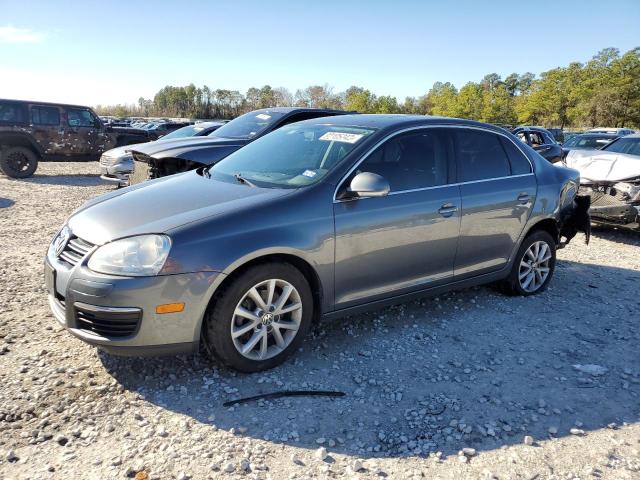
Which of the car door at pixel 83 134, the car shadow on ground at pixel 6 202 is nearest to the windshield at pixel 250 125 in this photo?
the car shadow on ground at pixel 6 202

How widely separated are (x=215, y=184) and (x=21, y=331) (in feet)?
6.00

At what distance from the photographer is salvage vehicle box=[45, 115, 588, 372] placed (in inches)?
112

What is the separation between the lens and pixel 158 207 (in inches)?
127

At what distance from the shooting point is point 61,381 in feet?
9.97

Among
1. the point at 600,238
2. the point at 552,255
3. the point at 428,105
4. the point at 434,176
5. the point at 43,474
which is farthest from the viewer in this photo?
the point at 428,105

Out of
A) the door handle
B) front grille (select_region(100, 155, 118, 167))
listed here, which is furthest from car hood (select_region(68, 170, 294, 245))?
front grille (select_region(100, 155, 118, 167))

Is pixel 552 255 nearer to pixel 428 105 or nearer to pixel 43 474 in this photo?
pixel 43 474

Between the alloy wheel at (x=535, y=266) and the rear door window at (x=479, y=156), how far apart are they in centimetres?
87

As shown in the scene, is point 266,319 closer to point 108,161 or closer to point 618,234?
point 618,234

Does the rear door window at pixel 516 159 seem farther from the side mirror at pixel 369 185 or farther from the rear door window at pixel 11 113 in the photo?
the rear door window at pixel 11 113

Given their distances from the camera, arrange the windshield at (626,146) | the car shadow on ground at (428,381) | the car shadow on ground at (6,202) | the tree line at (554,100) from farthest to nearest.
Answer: the tree line at (554,100), the car shadow on ground at (6,202), the windshield at (626,146), the car shadow on ground at (428,381)

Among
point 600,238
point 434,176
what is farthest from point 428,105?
point 434,176

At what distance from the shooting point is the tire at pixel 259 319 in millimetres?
2988

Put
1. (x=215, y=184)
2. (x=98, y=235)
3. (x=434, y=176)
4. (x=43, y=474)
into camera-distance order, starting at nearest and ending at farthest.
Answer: (x=43, y=474), (x=98, y=235), (x=215, y=184), (x=434, y=176)
